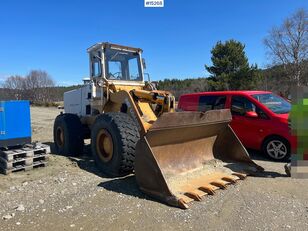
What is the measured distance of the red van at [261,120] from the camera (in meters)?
7.99

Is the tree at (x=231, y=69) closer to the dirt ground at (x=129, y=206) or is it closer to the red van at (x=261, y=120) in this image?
Result: the red van at (x=261, y=120)

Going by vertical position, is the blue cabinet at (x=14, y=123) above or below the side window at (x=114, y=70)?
below

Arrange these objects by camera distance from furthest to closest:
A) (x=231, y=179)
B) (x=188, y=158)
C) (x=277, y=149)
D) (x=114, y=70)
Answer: (x=114, y=70)
(x=277, y=149)
(x=188, y=158)
(x=231, y=179)

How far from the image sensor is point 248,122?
859cm

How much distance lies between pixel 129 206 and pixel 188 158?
6.35 ft

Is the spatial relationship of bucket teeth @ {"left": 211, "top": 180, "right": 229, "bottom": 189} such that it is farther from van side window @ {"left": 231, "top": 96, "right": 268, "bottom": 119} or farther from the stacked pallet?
A: the stacked pallet

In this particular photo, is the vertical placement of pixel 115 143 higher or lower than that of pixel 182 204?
higher

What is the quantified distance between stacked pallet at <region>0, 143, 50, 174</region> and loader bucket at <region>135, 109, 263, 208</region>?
2.67 metres

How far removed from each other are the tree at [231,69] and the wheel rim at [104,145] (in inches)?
1301

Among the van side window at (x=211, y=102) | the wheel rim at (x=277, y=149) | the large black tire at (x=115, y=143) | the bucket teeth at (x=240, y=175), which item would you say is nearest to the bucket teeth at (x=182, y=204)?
the large black tire at (x=115, y=143)

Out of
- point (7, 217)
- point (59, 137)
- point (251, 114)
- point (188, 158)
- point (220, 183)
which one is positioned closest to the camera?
point (7, 217)

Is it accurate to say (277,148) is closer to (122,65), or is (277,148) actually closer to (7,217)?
(122,65)

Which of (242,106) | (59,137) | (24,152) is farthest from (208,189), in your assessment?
(59,137)

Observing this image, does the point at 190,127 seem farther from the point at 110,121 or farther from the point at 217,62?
the point at 217,62
